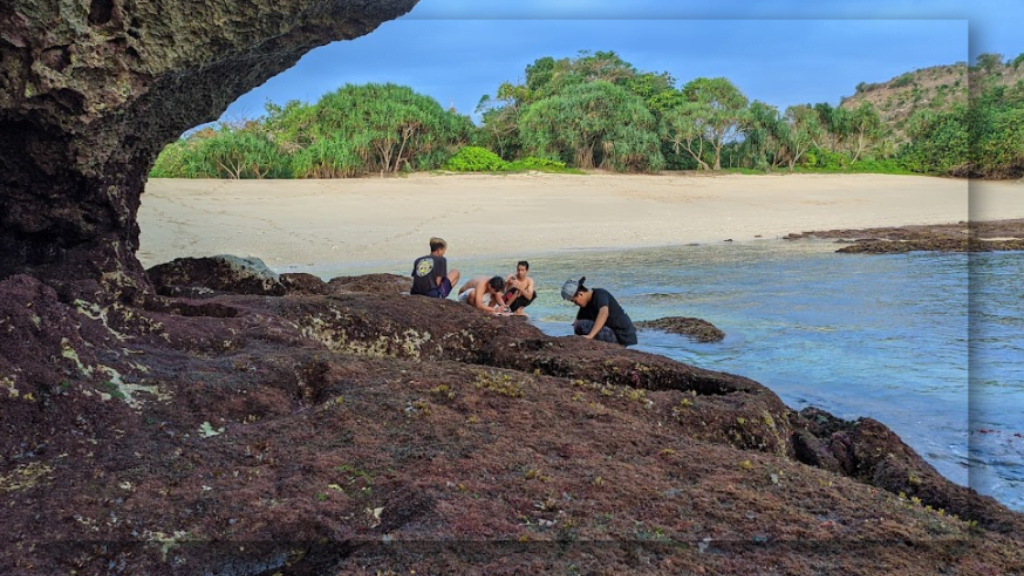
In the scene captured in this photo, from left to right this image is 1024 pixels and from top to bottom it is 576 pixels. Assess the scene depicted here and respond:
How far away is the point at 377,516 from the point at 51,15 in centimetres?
325

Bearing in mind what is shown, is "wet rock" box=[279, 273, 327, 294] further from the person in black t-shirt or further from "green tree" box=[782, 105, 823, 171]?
Result: "green tree" box=[782, 105, 823, 171]

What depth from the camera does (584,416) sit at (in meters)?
4.43

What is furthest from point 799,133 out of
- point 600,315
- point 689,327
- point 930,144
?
point 600,315

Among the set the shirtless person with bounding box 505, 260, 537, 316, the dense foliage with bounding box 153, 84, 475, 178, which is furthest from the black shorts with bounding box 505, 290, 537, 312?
the dense foliage with bounding box 153, 84, 475, 178

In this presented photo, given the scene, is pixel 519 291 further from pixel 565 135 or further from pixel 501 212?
pixel 565 135

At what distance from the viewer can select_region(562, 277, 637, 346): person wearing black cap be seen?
9009 millimetres

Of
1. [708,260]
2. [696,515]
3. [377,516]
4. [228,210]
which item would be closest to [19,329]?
[377,516]

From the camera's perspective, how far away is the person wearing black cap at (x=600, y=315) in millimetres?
9009

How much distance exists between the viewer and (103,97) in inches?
195

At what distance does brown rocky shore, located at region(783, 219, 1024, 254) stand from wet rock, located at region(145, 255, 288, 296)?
15.1 meters

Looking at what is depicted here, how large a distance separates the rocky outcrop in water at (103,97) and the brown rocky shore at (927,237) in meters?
16.7

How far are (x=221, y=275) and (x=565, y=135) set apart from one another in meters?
26.7

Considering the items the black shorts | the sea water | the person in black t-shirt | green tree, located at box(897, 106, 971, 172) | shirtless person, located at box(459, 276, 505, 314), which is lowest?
the sea water

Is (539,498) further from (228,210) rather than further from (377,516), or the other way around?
(228,210)
